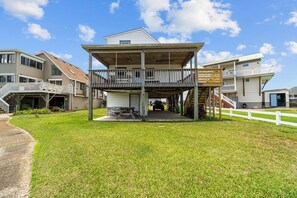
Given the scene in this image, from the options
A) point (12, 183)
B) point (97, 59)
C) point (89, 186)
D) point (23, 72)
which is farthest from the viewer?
point (23, 72)

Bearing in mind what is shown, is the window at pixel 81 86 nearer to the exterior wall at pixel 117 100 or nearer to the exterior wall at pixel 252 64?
the exterior wall at pixel 117 100

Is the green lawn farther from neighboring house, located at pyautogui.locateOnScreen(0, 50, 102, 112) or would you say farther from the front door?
neighboring house, located at pyautogui.locateOnScreen(0, 50, 102, 112)

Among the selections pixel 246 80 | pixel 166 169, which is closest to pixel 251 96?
pixel 246 80

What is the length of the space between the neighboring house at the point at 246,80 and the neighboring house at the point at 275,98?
2686 millimetres

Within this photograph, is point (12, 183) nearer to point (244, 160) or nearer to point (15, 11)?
point (244, 160)

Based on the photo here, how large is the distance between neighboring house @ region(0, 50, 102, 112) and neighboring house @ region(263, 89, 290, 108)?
3268cm

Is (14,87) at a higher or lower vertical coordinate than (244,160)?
higher

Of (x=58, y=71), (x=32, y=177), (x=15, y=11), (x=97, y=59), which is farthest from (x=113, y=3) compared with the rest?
(x=32, y=177)

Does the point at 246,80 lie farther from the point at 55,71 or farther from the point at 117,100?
the point at 55,71

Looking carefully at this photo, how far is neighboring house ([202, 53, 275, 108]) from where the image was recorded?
2755 cm

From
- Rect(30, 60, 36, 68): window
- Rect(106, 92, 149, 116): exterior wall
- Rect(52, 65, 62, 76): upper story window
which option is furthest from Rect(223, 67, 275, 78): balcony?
Rect(30, 60, 36, 68): window

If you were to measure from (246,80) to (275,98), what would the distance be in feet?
23.4

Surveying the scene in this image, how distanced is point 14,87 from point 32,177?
21.0m

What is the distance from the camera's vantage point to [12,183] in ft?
11.1
